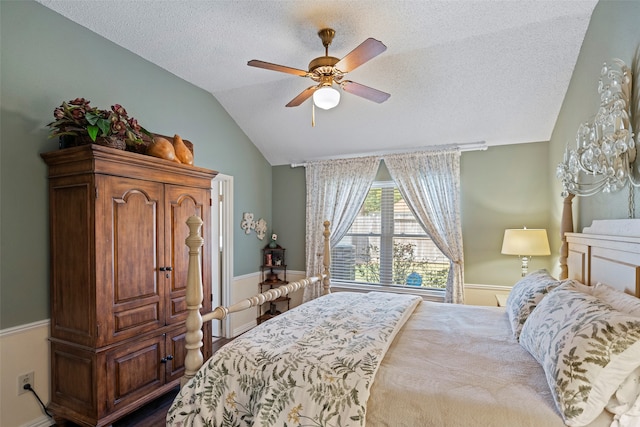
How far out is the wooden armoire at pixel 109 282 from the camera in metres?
2.05

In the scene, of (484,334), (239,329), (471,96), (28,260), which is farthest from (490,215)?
(28,260)

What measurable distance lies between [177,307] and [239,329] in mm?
1763

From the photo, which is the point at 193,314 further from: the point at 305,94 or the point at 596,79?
the point at 596,79

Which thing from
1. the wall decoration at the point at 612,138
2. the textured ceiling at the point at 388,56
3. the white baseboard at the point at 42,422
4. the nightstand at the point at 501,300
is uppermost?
the textured ceiling at the point at 388,56

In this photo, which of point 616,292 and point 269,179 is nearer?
point 616,292

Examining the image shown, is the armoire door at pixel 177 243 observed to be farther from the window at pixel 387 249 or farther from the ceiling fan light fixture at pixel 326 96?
the window at pixel 387 249

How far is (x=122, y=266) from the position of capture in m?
2.20

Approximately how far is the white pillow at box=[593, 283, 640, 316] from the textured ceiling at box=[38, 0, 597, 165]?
1964mm

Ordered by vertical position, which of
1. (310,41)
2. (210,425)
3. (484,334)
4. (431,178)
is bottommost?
(210,425)

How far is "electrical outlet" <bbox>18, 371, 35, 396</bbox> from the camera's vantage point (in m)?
2.11

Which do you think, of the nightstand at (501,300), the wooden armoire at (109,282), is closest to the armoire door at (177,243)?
the wooden armoire at (109,282)

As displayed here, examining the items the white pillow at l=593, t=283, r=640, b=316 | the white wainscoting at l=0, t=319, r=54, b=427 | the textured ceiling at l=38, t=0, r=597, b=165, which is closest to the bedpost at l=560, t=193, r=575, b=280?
the white pillow at l=593, t=283, r=640, b=316

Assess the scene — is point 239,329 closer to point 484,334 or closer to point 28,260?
point 28,260

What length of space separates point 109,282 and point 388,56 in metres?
2.87
